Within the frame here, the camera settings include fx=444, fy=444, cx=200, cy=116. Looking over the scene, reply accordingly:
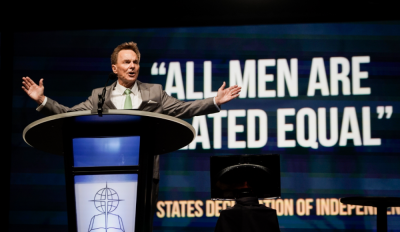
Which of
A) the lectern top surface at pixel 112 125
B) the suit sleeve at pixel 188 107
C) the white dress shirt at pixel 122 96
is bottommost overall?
the lectern top surface at pixel 112 125

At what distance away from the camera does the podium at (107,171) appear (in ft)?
5.51

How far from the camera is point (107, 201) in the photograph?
5.50 ft

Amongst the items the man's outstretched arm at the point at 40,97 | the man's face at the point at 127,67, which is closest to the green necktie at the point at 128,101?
the man's face at the point at 127,67

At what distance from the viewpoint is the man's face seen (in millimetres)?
2660

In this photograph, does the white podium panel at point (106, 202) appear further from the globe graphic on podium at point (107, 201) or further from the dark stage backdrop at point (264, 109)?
the dark stage backdrop at point (264, 109)

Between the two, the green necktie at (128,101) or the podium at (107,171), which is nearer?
the podium at (107,171)

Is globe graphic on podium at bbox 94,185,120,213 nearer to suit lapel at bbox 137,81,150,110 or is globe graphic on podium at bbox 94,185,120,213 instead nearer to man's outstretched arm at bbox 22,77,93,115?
man's outstretched arm at bbox 22,77,93,115

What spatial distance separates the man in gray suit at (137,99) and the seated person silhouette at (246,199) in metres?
0.37

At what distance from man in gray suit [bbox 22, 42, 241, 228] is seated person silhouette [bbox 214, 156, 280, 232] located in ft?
1.21

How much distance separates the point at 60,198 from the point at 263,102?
6.89 feet

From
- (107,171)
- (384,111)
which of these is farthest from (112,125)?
(384,111)

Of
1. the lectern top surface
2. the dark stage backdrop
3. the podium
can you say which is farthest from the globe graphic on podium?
the dark stage backdrop

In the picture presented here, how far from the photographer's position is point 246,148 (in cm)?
412

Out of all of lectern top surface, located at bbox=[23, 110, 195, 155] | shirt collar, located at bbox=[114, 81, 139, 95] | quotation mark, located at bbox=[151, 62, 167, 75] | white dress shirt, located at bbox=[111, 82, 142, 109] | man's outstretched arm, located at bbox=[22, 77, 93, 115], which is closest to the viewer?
lectern top surface, located at bbox=[23, 110, 195, 155]
